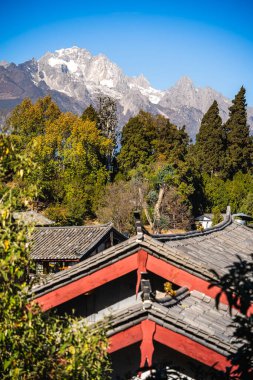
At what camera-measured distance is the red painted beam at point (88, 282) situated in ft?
25.0

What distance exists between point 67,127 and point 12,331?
48.0 meters

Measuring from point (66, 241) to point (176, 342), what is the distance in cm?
1873

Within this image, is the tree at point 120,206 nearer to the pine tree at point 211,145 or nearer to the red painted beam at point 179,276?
the pine tree at point 211,145

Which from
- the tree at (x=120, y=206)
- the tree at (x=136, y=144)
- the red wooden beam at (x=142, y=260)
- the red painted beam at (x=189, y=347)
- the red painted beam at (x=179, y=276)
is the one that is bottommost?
the tree at (x=120, y=206)

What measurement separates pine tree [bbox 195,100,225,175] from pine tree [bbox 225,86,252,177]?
132 cm

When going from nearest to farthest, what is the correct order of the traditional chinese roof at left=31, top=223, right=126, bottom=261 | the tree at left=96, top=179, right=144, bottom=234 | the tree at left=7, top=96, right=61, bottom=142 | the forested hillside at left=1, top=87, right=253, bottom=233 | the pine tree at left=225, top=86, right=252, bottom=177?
1. the traditional chinese roof at left=31, top=223, right=126, bottom=261
2. the tree at left=96, top=179, right=144, bottom=234
3. the forested hillside at left=1, top=87, right=253, bottom=233
4. the tree at left=7, top=96, right=61, bottom=142
5. the pine tree at left=225, top=86, right=252, bottom=177

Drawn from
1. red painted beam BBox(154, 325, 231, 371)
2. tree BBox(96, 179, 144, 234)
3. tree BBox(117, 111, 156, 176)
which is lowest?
tree BBox(96, 179, 144, 234)

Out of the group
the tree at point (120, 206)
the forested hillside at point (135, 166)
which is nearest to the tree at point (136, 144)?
the forested hillside at point (135, 166)

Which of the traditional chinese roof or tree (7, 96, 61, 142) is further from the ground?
tree (7, 96, 61, 142)

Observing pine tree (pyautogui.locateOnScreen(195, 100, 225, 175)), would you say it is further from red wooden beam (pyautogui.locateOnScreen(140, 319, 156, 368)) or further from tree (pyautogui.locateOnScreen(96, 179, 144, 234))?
red wooden beam (pyautogui.locateOnScreen(140, 319, 156, 368))

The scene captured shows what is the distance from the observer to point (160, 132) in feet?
179

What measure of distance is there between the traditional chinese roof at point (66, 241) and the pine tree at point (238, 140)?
116 feet

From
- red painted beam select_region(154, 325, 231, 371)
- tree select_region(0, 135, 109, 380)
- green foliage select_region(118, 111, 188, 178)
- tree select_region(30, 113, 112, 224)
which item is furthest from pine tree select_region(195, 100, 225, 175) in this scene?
tree select_region(0, 135, 109, 380)

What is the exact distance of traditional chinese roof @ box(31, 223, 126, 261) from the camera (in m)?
23.5
